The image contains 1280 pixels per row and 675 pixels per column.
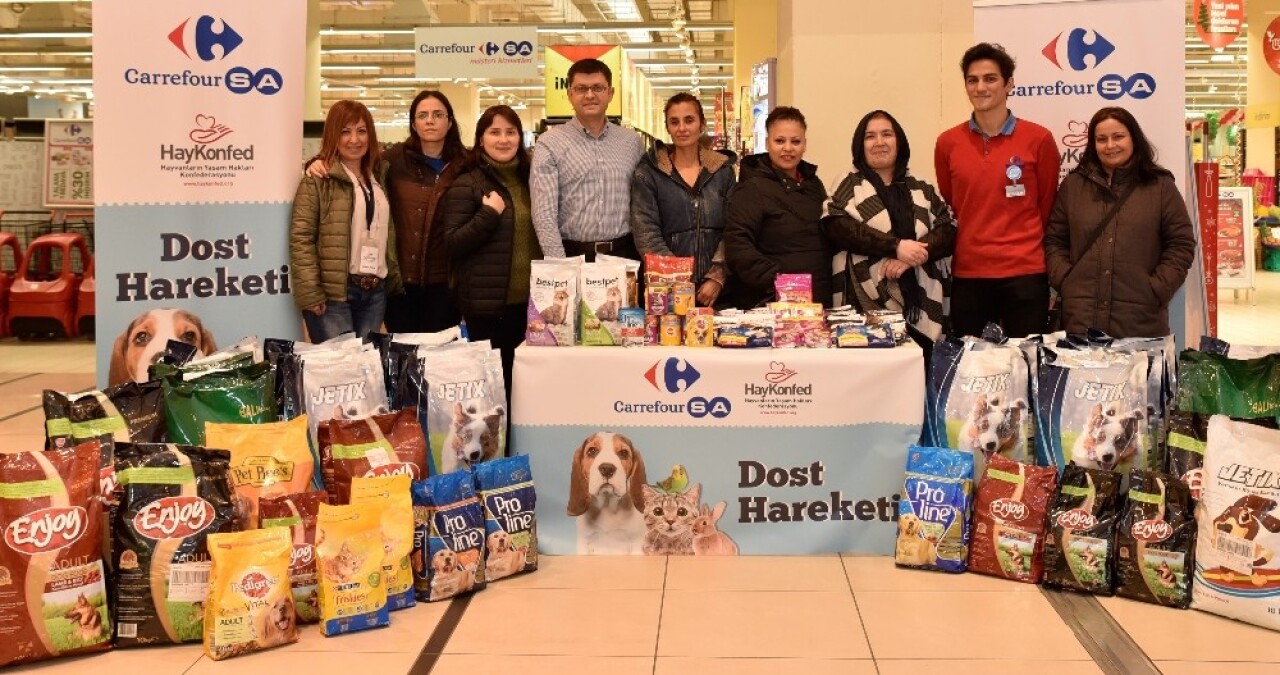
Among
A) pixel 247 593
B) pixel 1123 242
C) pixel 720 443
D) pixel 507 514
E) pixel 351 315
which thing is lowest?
pixel 247 593

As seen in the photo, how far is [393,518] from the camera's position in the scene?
3264 millimetres

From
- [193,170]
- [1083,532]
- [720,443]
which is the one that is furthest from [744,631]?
[193,170]

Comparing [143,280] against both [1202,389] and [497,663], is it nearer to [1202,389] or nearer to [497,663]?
[497,663]

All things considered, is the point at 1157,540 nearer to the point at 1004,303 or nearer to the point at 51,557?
the point at 1004,303

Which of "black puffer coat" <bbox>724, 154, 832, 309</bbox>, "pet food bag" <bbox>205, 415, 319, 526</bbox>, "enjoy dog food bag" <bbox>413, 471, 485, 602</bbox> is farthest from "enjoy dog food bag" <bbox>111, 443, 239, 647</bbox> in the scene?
"black puffer coat" <bbox>724, 154, 832, 309</bbox>

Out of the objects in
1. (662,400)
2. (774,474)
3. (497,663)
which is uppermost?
(662,400)

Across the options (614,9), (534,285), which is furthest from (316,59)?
(534,285)

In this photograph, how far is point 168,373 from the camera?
357 cm

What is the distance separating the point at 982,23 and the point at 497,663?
10.2 ft

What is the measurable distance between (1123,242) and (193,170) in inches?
125

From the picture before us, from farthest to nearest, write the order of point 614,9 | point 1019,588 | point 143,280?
point 614,9 → point 143,280 → point 1019,588

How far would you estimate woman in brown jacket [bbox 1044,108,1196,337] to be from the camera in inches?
160

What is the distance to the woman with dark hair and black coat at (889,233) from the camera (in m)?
4.15

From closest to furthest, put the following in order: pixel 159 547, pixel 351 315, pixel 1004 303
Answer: pixel 159 547
pixel 1004 303
pixel 351 315
